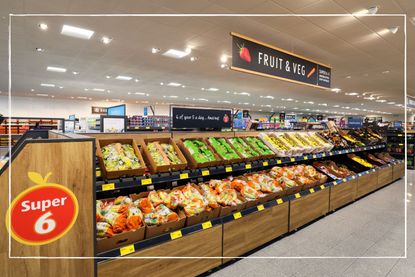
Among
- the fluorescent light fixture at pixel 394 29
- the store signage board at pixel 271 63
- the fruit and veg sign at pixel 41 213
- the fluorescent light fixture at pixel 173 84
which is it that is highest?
the fluorescent light fixture at pixel 173 84

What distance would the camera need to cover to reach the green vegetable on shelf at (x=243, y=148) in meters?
3.14

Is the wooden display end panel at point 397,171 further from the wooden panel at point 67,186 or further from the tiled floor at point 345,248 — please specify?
the wooden panel at point 67,186

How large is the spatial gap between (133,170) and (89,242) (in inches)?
25.7

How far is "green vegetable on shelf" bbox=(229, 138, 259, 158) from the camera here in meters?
3.14

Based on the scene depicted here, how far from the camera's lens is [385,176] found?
583cm

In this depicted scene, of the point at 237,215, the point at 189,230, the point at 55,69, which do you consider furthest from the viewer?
the point at 55,69

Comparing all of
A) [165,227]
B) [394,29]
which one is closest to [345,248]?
[165,227]

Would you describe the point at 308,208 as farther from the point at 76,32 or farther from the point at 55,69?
the point at 55,69

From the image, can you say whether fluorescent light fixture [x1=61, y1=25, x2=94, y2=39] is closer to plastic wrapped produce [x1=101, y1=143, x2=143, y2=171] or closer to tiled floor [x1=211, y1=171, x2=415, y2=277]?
plastic wrapped produce [x1=101, y1=143, x2=143, y2=171]

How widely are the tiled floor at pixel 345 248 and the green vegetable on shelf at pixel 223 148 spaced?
3.62 feet

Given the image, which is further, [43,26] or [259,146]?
[43,26]

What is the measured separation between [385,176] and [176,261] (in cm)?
580

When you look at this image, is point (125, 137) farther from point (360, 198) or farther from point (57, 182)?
point (360, 198)

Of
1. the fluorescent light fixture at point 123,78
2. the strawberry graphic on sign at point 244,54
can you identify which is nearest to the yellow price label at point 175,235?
the strawberry graphic on sign at point 244,54
